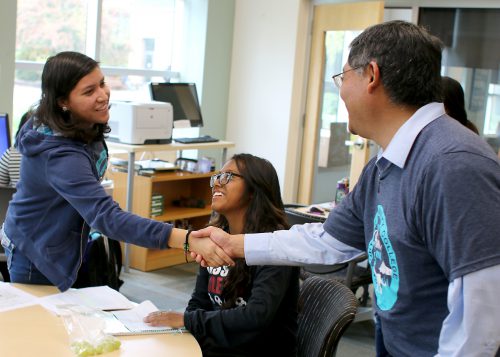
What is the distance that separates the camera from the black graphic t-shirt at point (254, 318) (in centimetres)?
212

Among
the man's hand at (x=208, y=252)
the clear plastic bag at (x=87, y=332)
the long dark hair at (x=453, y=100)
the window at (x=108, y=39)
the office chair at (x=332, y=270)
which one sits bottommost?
the office chair at (x=332, y=270)

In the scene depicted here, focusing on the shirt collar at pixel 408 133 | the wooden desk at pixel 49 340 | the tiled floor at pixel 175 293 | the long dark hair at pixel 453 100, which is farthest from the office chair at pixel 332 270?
the shirt collar at pixel 408 133

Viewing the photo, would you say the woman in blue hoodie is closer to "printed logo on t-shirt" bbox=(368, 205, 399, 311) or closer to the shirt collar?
"printed logo on t-shirt" bbox=(368, 205, 399, 311)

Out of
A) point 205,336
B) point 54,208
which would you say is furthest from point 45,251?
point 205,336

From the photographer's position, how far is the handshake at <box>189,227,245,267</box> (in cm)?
205

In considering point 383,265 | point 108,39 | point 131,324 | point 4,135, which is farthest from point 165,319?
point 108,39

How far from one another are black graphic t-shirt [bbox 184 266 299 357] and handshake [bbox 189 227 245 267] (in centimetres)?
15

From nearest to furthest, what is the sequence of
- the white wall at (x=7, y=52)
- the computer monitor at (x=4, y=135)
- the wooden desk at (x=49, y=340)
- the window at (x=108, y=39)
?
Answer: the wooden desk at (x=49, y=340)
the computer monitor at (x=4, y=135)
the white wall at (x=7, y=52)
the window at (x=108, y=39)

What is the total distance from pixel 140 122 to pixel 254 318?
3.23 m

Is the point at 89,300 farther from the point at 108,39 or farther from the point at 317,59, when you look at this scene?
the point at 317,59

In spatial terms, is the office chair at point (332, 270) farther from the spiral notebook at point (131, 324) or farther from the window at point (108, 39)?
the window at point (108, 39)

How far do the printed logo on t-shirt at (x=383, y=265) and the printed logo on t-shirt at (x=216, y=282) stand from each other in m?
0.85

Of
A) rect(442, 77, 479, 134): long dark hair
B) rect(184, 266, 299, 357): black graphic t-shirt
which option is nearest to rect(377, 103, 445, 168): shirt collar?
rect(184, 266, 299, 357): black graphic t-shirt

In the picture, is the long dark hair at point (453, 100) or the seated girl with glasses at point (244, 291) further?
the long dark hair at point (453, 100)
